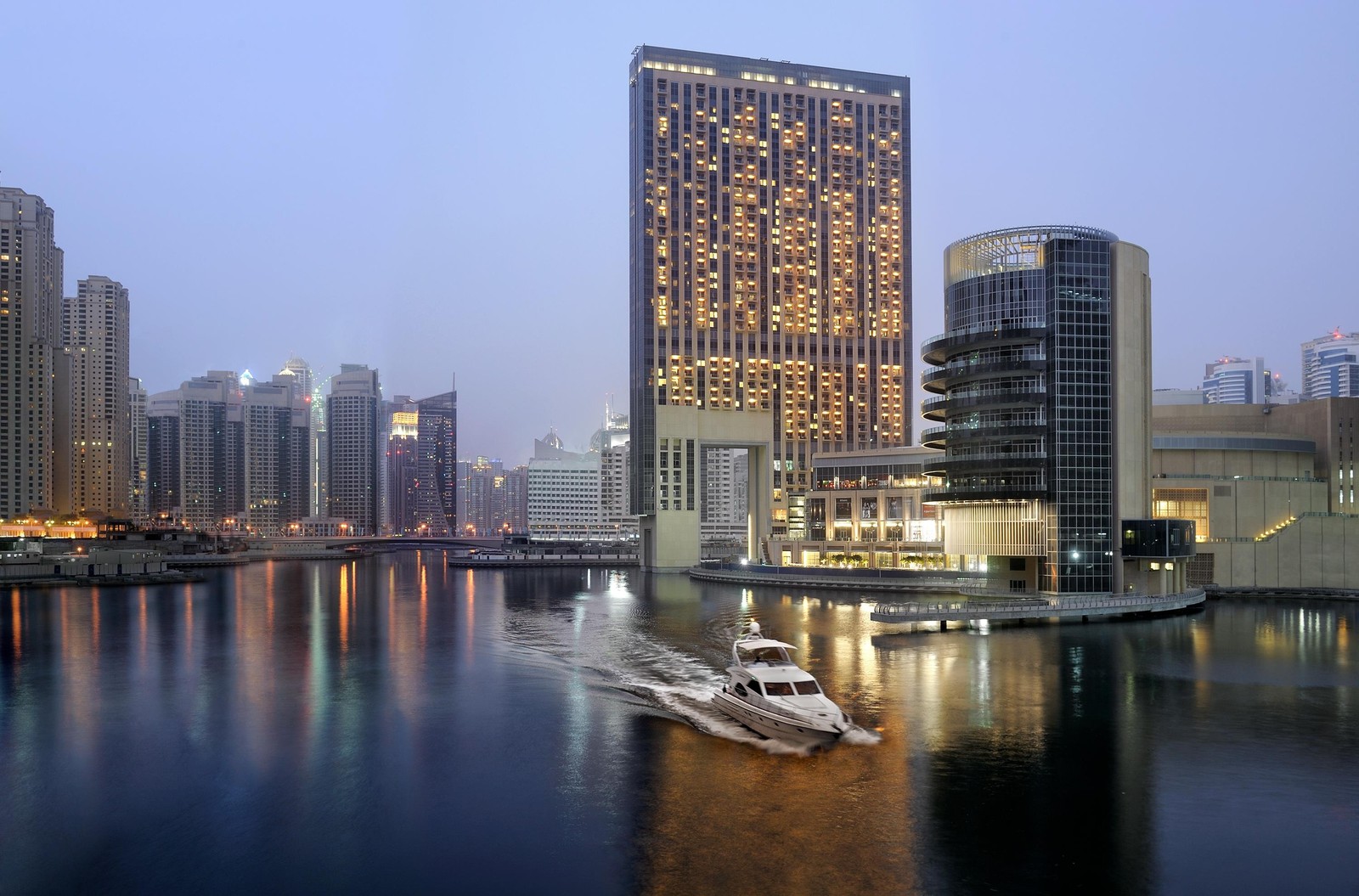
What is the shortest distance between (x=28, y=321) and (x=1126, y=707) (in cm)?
21947

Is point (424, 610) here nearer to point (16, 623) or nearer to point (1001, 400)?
point (16, 623)

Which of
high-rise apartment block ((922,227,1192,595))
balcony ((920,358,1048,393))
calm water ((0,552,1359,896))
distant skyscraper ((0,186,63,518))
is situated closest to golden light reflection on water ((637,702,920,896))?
calm water ((0,552,1359,896))

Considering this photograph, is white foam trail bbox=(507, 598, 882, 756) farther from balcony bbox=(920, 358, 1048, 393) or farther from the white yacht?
balcony bbox=(920, 358, 1048, 393)

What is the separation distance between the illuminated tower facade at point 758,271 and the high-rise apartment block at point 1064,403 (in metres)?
98.5

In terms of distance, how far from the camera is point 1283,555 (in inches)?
3890

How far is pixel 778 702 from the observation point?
36.0 metres

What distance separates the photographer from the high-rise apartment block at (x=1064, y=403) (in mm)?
82312

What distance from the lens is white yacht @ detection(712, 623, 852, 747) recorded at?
3522cm

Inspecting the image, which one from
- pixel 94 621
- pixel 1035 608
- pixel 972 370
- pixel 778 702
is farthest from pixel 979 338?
pixel 94 621

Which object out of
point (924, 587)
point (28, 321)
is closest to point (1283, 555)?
point (924, 587)

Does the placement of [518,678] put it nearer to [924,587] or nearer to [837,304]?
[924,587]

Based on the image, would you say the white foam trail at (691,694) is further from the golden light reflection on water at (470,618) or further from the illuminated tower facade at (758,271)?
the illuminated tower facade at (758,271)

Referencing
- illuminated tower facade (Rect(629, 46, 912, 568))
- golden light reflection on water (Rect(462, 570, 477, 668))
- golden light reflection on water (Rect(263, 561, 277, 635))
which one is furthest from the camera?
illuminated tower facade (Rect(629, 46, 912, 568))

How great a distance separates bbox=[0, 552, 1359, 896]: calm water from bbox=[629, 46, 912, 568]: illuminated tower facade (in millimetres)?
127782
